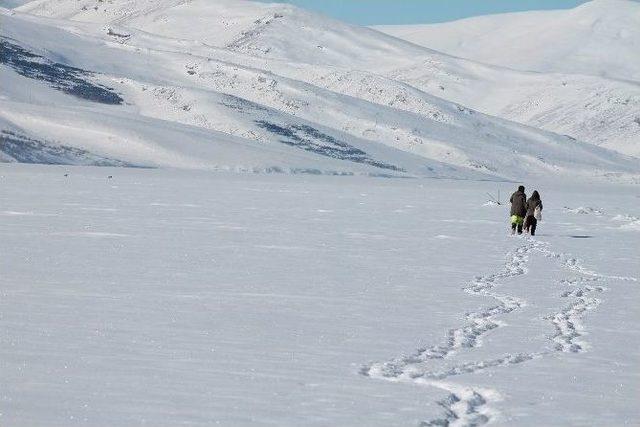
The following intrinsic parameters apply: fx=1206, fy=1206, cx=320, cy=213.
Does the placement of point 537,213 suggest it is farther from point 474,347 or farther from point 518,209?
point 474,347

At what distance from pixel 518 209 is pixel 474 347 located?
21.0m

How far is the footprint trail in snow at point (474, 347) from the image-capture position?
9.93 m

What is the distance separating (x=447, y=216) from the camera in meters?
45.2

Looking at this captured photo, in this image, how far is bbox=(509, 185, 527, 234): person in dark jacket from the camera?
33.1 metres

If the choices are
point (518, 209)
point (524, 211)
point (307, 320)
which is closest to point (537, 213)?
point (524, 211)

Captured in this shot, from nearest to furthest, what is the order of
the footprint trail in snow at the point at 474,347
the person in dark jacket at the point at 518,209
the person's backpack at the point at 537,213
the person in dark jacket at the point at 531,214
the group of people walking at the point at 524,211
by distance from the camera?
the footprint trail in snow at the point at 474,347 < the person in dark jacket at the point at 518,209 < the group of people walking at the point at 524,211 < the person in dark jacket at the point at 531,214 < the person's backpack at the point at 537,213

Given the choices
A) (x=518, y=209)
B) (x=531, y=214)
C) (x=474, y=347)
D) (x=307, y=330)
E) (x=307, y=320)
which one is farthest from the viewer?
(x=531, y=214)

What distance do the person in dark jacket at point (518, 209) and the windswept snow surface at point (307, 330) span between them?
343 centimetres

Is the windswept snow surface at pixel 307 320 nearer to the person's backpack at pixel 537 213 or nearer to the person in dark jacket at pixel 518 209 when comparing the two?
the person in dark jacket at pixel 518 209

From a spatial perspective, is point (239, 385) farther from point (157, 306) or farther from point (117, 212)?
point (117, 212)

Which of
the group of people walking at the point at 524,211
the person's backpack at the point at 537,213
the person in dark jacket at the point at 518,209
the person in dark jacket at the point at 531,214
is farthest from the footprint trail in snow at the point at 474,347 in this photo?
the person's backpack at the point at 537,213

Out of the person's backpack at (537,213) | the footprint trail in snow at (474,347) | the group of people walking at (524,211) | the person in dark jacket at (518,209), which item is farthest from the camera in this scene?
the person's backpack at (537,213)

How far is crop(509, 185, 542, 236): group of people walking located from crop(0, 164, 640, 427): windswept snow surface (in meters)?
3.50

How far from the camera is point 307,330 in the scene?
13945mm
